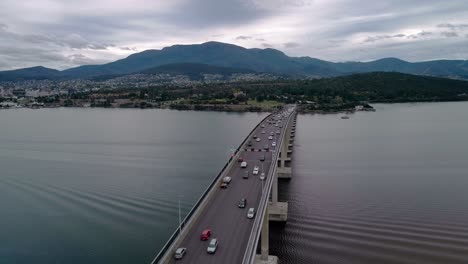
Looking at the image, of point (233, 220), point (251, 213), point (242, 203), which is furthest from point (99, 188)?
point (251, 213)

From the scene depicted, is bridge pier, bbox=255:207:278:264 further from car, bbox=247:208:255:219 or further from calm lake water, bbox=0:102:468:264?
car, bbox=247:208:255:219

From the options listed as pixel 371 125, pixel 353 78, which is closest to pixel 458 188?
pixel 371 125

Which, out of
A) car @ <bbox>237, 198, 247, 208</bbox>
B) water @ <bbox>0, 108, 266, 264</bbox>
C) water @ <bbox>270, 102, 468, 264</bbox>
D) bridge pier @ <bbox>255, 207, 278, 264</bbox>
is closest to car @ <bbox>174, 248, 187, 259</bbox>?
car @ <bbox>237, 198, 247, 208</bbox>

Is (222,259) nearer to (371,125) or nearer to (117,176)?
(117,176)

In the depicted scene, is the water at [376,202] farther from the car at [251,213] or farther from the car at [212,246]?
the car at [212,246]

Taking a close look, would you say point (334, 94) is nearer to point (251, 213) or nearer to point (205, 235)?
point (251, 213)

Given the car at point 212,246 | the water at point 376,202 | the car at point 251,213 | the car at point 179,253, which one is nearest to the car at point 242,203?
the car at point 251,213
